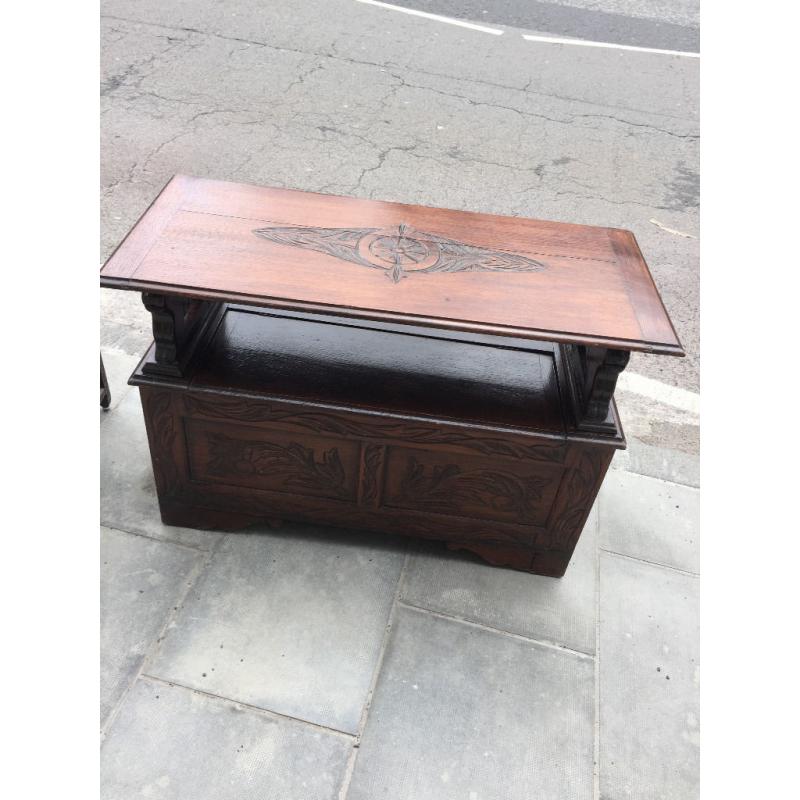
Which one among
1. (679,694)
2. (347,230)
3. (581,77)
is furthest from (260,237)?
(581,77)

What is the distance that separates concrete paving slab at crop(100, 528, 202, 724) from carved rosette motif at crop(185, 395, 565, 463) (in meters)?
0.60

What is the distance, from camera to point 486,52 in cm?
669

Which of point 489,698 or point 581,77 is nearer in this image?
point 489,698

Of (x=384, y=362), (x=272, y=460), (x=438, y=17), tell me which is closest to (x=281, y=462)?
(x=272, y=460)

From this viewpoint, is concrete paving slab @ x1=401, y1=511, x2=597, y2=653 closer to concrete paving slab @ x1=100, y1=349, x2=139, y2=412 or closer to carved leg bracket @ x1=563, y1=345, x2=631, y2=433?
carved leg bracket @ x1=563, y1=345, x2=631, y2=433

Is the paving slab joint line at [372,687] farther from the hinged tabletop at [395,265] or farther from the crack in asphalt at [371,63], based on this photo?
the crack in asphalt at [371,63]

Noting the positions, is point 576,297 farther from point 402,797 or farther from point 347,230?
point 402,797

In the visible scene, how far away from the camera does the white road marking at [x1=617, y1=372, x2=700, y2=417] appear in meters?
3.23

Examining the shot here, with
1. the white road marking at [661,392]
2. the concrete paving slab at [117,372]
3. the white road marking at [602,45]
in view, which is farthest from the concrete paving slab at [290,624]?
the white road marking at [602,45]

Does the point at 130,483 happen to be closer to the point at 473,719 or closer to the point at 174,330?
the point at 174,330

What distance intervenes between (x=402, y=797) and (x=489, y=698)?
384mm

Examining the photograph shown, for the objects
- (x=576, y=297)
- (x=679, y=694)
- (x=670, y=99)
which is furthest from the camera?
(x=670, y=99)

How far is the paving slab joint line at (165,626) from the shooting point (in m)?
1.87

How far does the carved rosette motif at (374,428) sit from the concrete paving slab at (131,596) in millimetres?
598
